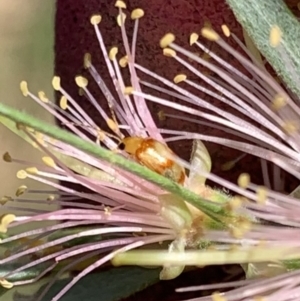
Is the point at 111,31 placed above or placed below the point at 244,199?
above

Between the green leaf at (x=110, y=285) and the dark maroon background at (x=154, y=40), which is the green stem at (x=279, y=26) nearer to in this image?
the dark maroon background at (x=154, y=40)

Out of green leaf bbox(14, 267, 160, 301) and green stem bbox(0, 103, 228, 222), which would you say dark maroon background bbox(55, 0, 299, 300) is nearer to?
green leaf bbox(14, 267, 160, 301)

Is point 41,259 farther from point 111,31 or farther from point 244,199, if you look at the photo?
point 111,31

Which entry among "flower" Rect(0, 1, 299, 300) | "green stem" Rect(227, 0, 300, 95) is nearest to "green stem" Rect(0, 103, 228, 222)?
"flower" Rect(0, 1, 299, 300)

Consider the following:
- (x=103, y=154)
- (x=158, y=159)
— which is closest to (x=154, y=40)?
(x=158, y=159)

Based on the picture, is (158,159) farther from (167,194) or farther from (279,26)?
(279,26)

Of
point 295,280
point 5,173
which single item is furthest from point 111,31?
point 295,280
